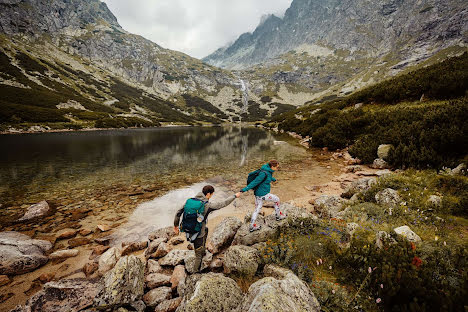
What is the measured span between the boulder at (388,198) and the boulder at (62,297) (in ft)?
32.4

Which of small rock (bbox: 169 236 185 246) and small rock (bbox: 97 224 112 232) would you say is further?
small rock (bbox: 97 224 112 232)

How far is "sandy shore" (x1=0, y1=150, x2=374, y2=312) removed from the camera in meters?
6.09

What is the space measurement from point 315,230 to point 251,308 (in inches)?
142

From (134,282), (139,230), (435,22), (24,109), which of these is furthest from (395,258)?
(435,22)

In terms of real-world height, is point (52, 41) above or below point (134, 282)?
above

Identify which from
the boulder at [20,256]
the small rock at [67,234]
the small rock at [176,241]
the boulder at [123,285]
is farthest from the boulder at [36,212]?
the boulder at [123,285]

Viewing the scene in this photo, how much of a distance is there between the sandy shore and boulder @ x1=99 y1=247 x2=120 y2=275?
0.79 metres

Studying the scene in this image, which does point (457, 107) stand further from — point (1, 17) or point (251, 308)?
point (1, 17)

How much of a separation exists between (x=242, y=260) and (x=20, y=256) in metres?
7.88

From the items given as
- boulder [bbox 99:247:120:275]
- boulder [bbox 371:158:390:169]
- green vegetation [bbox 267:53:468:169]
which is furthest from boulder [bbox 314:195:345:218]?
boulder [bbox 371:158:390:169]

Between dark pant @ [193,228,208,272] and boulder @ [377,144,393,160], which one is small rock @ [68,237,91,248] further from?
boulder @ [377,144,393,160]

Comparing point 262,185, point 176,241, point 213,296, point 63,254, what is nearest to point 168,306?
point 213,296

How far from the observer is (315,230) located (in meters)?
6.00

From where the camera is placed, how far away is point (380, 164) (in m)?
15.8
